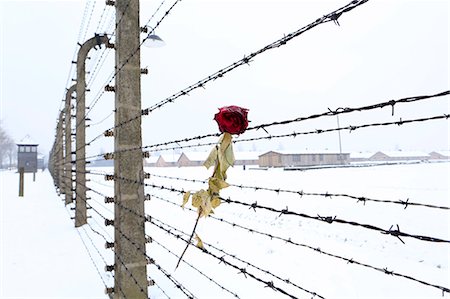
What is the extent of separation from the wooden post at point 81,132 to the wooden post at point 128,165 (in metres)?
4.93

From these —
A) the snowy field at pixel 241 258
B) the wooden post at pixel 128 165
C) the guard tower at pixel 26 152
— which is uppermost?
the guard tower at pixel 26 152

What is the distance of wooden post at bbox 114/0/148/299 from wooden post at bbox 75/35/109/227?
493 cm

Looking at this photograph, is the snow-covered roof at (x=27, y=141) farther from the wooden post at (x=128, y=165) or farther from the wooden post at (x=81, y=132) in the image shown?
the wooden post at (x=128, y=165)

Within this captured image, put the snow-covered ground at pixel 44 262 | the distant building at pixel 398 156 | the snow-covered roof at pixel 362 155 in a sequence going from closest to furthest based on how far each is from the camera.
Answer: the snow-covered ground at pixel 44 262, the snow-covered roof at pixel 362 155, the distant building at pixel 398 156

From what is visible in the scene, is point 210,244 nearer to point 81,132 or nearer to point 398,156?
point 81,132

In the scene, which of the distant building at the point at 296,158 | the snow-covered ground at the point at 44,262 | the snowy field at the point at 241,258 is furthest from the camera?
the distant building at the point at 296,158

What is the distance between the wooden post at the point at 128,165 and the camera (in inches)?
119

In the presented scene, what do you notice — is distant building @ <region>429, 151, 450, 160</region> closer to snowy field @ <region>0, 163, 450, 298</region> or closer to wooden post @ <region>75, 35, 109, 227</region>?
snowy field @ <region>0, 163, 450, 298</region>

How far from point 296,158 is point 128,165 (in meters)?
59.8

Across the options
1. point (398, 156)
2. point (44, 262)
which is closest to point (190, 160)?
point (398, 156)

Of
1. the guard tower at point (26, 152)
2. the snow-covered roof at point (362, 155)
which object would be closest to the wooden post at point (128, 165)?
the guard tower at point (26, 152)

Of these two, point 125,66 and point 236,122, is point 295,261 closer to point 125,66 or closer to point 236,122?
point 125,66

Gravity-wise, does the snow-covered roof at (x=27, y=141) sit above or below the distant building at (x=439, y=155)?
above

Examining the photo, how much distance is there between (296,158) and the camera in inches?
2409
